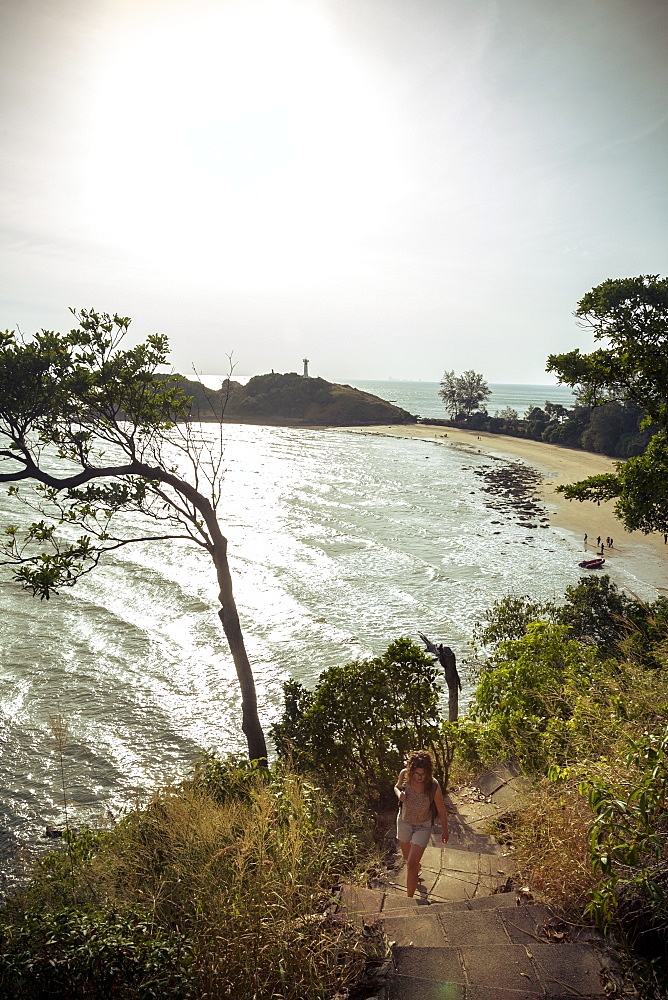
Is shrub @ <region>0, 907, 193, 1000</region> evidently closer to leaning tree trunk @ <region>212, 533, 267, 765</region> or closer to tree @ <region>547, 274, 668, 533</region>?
leaning tree trunk @ <region>212, 533, 267, 765</region>

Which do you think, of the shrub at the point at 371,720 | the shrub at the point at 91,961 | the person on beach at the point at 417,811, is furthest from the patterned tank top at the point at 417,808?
the shrub at the point at 91,961

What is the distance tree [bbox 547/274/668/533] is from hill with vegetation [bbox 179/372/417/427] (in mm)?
87476

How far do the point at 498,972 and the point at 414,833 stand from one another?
6.84 feet

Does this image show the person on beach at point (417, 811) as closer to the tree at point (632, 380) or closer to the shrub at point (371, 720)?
the shrub at point (371, 720)

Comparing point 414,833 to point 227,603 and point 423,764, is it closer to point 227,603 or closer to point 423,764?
point 423,764

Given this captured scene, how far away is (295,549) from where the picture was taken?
32031 mm

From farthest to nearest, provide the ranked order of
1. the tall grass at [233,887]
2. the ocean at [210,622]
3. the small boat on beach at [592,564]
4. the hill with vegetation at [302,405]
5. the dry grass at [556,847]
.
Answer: the hill with vegetation at [302,405] < the small boat on beach at [592,564] < the ocean at [210,622] < the dry grass at [556,847] < the tall grass at [233,887]

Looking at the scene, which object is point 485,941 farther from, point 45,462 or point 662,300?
point 45,462

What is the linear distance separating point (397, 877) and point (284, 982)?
2755mm

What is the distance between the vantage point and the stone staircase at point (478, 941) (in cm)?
351

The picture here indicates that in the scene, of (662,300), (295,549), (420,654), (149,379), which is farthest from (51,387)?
(295,549)

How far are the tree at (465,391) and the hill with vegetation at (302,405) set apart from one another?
8531 millimetres

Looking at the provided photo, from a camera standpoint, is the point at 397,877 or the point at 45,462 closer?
the point at 397,877

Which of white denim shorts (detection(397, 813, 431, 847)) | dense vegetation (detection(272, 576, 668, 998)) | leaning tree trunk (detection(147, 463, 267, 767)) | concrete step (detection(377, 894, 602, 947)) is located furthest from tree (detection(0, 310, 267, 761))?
concrete step (detection(377, 894, 602, 947))
